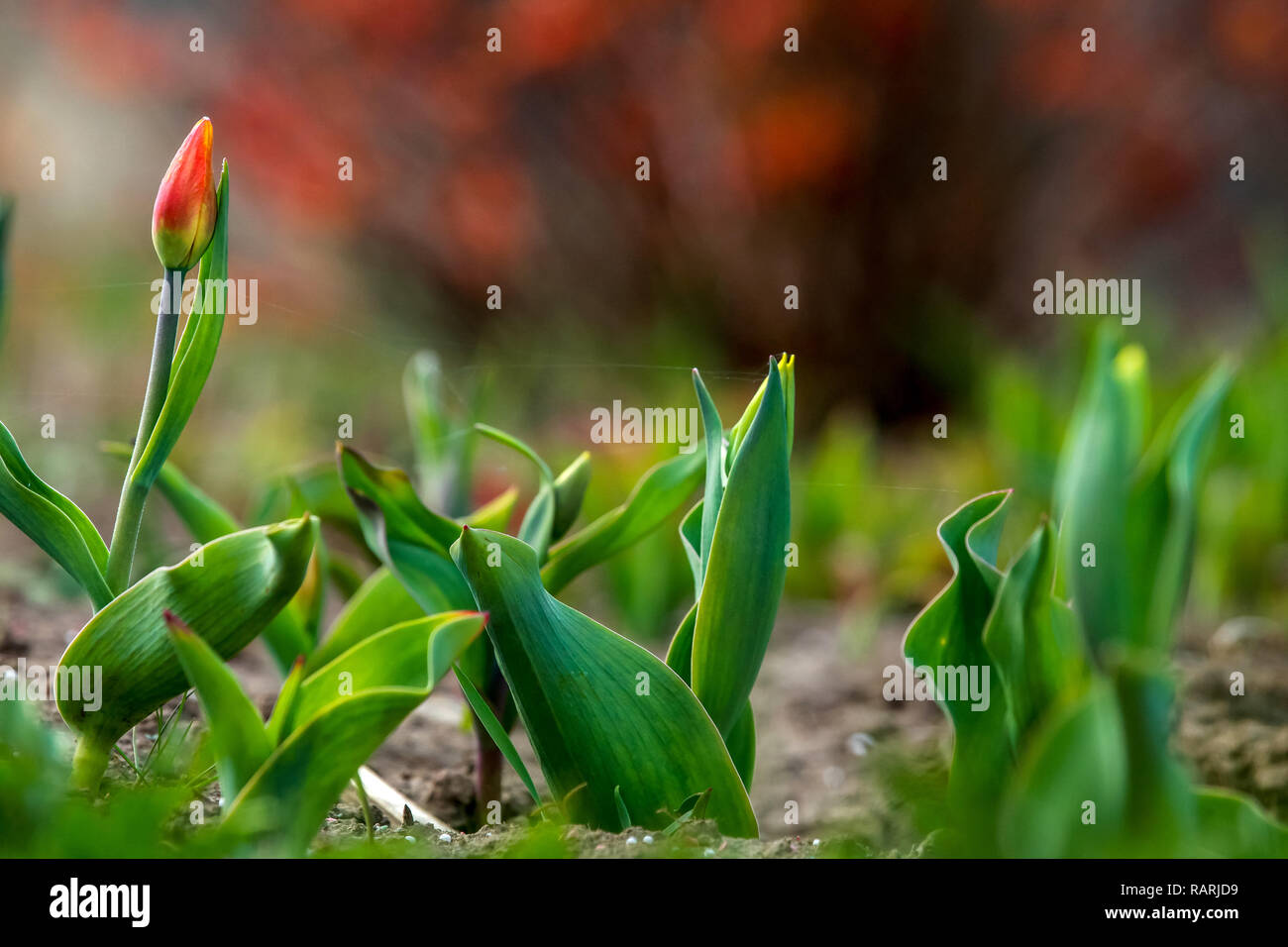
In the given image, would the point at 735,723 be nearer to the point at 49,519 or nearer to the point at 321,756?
the point at 321,756

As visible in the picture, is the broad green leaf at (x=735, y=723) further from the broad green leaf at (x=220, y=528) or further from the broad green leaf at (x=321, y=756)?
the broad green leaf at (x=220, y=528)

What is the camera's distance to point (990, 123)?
3.69 m

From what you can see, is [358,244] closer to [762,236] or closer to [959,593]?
[762,236]

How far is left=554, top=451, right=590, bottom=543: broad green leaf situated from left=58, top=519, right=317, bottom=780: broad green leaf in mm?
272

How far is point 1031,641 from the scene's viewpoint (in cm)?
66

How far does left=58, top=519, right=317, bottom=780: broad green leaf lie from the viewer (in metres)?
0.62

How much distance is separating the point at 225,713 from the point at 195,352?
0.24 metres

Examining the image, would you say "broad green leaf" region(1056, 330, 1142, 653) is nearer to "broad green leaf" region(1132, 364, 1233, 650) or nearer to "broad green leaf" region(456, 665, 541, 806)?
"broad green leaf" region(1132, 364, 1233, 650)

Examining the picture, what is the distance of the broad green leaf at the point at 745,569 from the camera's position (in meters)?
0.63

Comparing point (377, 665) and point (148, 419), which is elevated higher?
point (148, 419)

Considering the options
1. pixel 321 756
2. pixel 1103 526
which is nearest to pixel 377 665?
pixel 321 756

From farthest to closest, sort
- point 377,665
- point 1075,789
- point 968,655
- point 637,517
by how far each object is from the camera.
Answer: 1. point 637,517
2. point 968,655
3. point 377,665
4. point 1075,789

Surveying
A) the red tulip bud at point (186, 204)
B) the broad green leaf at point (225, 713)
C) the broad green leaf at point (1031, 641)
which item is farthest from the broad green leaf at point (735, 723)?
the red tulip bud at point (186, 204)
